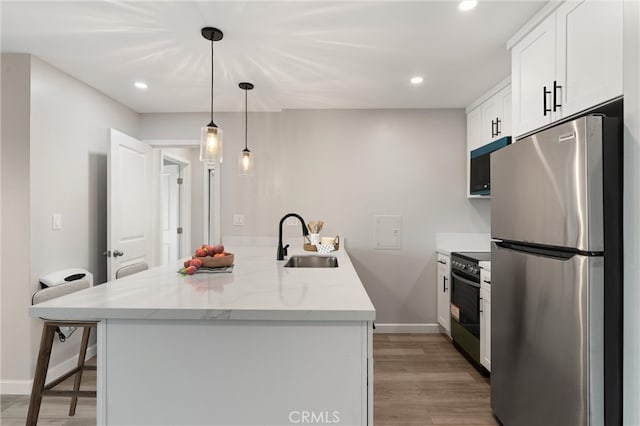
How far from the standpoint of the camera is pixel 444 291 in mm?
3436

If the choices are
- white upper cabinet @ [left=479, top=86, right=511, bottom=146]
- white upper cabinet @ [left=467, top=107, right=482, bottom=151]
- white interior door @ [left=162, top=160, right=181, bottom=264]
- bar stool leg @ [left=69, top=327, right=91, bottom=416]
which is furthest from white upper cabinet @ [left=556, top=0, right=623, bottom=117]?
white interior door @ [left=162, top=160, right=181, bottom=264]

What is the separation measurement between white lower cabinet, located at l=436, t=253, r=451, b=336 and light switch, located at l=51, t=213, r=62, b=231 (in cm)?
332

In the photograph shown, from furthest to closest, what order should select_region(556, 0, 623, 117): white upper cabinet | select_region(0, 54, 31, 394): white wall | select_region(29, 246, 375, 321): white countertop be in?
select_region(0, 54, 31, 394): white wall
select_region(556, 0, 623, 117): white upper cabinet
select_region(29, 246, 375, 321): white countertop

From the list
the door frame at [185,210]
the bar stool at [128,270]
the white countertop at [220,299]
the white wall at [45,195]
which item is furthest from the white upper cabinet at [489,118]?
the door frame at [185,210]

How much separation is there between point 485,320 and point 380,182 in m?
1.71

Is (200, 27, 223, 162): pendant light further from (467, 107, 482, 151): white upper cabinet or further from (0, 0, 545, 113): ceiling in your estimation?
(467, 107, 482, 151): white upper cabinet

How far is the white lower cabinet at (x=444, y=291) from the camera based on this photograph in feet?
10.9

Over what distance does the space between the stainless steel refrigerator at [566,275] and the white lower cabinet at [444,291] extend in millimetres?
1499

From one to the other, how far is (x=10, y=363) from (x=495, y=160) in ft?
11.5

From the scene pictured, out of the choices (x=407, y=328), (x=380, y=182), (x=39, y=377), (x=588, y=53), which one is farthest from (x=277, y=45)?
(x=407, y=328)

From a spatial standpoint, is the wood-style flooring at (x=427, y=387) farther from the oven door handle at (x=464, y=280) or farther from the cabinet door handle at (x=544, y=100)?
the cabinet door handle at (x=544, y=100)

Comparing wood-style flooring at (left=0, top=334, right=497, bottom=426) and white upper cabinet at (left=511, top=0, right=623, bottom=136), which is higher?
white upper cabinet at (left=511, top=0, right=623, bottom=136)

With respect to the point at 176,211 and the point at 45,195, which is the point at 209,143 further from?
the point at 176,211

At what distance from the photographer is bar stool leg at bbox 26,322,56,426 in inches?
64.4
